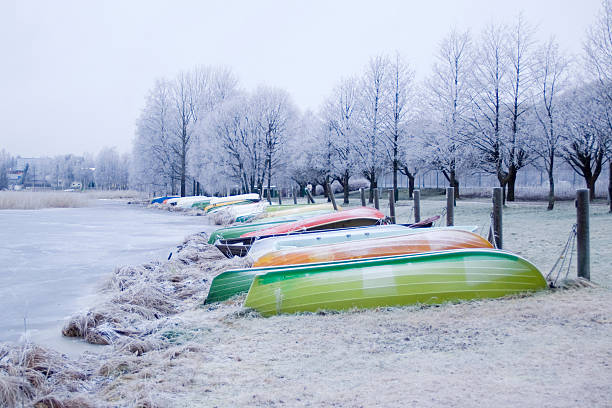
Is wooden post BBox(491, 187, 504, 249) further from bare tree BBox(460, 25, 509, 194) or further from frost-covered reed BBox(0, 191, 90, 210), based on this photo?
frost-covered reed BBox(0, 191, 90, 210)

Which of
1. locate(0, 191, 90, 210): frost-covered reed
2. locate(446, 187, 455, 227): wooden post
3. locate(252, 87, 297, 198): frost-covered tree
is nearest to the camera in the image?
locate(446, 187, 455, 227): wooden post

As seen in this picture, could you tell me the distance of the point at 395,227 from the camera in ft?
31.6

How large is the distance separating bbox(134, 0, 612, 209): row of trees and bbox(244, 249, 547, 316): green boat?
1183cm

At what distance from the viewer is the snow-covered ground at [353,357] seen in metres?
3.13

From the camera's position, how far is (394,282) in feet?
17.9

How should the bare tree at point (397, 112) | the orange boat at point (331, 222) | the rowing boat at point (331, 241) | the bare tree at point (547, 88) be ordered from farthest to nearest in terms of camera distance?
1. the bare tree at point (397, 112)
2. the bare tree at point (547, 88)
3. the orange boat at point (331, 222)
4. the rowing boat at point (331, 241)

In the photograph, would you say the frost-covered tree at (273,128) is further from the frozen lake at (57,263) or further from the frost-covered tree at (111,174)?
the frost-covered tree at (111,174)

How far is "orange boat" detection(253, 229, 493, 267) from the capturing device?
6891mm

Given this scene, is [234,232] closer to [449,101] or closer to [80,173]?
[449,101]

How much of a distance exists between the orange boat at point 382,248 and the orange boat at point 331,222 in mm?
3552

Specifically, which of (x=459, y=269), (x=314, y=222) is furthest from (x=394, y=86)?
(x=459, y=269)

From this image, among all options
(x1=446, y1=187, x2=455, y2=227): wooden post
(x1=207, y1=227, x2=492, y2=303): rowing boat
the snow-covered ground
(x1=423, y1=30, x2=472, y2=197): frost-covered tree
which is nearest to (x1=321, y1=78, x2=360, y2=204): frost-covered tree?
(x1=423, y1=30, x2=472, y2=197): frost-covered tree

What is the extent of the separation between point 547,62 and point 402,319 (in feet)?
54.8

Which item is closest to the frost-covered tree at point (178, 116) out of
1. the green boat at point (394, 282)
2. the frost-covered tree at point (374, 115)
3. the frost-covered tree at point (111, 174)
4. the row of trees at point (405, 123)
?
the row of trees at point (405, 123)
